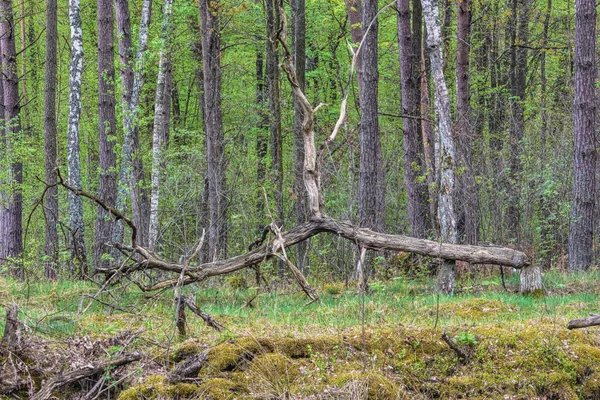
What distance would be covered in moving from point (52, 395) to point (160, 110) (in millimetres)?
11787

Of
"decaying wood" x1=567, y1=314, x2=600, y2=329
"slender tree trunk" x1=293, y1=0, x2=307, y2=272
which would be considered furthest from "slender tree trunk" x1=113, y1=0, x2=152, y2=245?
"decaying wood" x1=567, y1=314, x2=600, y2=329

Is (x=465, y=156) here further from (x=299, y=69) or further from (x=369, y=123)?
(x=299, y=69)

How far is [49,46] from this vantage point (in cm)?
1773

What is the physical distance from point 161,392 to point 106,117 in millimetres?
10328

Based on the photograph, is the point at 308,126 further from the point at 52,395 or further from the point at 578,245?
the point at 578,245

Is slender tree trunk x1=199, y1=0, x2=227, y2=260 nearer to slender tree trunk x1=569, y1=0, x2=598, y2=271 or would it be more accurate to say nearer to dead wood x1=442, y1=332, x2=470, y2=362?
slender tree trunk x1=569, y1=0, x2=598, y2=271

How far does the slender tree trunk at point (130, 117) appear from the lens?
47.2 ft

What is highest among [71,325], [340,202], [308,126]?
[308,126]

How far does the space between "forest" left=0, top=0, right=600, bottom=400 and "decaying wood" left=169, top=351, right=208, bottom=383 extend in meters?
0.02

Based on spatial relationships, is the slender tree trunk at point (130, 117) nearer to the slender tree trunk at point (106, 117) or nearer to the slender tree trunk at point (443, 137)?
the slender tree trunk at point (106, 117)

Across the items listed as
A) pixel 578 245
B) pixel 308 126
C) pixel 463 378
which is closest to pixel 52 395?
pixel 463 378

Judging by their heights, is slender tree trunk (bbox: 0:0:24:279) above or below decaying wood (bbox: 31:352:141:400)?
above

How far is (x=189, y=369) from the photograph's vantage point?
5.96m

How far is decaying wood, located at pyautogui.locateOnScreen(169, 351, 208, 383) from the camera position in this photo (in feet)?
19.6
